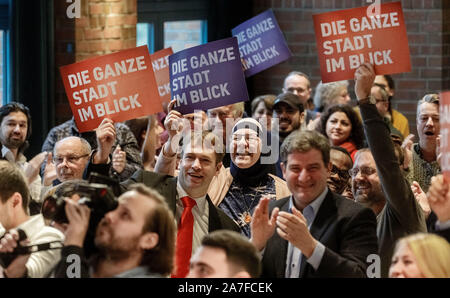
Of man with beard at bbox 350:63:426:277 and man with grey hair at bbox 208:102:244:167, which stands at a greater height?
man with grey hair at bbox 208:102:244:167

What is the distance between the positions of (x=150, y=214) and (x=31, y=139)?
174 inches

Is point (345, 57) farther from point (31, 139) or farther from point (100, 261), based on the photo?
point (31, 139)

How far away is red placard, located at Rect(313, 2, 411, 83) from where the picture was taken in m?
5.19

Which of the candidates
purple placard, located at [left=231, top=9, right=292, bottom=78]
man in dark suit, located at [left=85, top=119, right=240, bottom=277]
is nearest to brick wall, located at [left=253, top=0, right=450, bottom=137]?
purple placard, located at [left=231, top=9, right=292, bottom=78]

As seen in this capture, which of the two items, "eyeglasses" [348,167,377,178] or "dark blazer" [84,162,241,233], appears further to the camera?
"eyeglasses" [348,167,377,178]

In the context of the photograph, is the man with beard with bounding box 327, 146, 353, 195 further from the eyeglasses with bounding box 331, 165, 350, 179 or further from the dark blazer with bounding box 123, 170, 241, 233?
the dark blazer with bounding box 123, 170, 241, 233

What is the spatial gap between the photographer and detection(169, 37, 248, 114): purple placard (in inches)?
63.1

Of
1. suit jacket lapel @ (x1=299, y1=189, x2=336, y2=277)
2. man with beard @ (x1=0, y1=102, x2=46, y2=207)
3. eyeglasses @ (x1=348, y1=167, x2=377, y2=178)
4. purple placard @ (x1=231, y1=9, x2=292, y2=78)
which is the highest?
purple placard @ (x1=231, y1=9, x2=292, y2=78)

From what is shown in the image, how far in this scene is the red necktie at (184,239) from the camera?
169 inches

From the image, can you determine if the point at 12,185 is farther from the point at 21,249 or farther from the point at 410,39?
the point at 410,39

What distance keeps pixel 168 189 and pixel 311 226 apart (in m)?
0.89

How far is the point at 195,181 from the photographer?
4.62 meters
